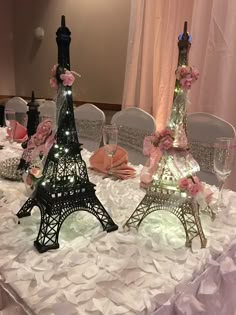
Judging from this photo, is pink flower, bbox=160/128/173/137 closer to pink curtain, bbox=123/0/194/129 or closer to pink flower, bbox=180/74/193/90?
pink flower, bbox=180/74/193/90

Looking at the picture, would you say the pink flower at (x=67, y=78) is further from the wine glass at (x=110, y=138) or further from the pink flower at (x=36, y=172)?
the wine glass at (x=110, y=138)

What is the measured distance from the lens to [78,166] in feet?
2.96

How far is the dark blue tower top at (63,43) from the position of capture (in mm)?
779

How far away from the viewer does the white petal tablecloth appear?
61cm

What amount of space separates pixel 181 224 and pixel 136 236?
0.15 meters

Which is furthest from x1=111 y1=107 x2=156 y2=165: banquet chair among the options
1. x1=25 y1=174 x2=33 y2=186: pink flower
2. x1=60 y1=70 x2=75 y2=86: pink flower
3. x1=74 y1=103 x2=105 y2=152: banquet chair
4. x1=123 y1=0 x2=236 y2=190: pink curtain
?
x1=60 y1=70 x2=75 y2=86: pink flower

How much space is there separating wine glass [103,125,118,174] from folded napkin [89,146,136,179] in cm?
7

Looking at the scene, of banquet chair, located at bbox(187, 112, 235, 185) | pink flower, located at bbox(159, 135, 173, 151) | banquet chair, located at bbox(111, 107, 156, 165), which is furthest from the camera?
banquet chair, located at bbox(111, 107, 156, 165)

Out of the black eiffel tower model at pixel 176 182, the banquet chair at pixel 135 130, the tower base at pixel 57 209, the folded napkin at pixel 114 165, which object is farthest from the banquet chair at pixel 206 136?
the tower base at pixel 57 209

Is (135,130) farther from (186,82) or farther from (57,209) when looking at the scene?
(57,209)

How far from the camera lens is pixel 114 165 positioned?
135 cm

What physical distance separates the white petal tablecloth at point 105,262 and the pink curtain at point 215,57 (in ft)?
3.98

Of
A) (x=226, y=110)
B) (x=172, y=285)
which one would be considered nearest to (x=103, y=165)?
(x=172, y=285)

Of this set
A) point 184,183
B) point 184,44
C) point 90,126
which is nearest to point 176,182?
point 184,183
